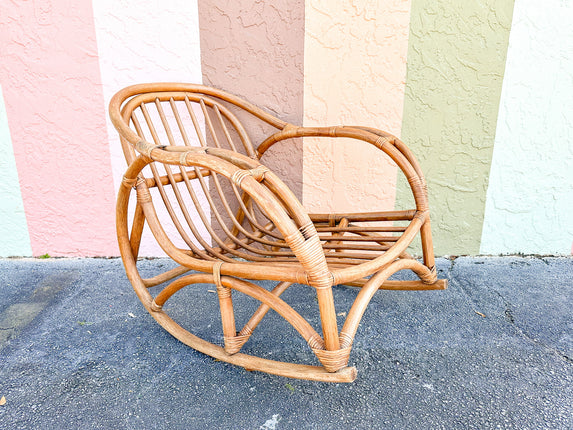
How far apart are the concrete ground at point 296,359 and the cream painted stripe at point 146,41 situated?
0.93 meters

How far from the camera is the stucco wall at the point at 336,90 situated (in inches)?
68.2

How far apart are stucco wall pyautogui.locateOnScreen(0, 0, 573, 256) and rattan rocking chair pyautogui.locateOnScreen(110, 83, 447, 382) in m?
0.24

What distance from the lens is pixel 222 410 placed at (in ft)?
3.68

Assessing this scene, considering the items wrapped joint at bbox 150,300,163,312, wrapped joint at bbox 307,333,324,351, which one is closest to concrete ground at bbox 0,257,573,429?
wrapped joint at bbox 150,300,163,312

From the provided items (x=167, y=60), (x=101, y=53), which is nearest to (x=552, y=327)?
(x=167, y=60)

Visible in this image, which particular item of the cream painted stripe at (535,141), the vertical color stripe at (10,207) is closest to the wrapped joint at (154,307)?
the vertical color stripe at (10,207)

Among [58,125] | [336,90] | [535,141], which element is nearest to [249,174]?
[336,90]

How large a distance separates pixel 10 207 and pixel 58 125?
499mm

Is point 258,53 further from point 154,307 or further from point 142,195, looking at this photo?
point 154,307

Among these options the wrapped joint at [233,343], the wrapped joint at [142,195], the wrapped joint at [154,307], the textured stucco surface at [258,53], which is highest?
the textured stucco surface at [258,53]

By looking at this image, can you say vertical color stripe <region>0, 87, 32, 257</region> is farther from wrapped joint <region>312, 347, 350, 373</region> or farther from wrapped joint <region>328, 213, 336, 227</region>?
wrapped joint <region>312, 347, 350, 373</region>

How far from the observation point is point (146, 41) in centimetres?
177

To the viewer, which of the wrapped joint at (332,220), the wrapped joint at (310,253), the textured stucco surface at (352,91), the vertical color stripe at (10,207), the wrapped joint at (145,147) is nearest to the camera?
the wrapped joint at (310,253)

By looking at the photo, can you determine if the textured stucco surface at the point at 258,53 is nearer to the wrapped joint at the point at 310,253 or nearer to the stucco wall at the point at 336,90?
the stucco wall at the point at 336,90
